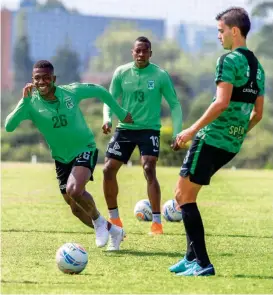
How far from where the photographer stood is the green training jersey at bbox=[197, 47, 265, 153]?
41.0ft

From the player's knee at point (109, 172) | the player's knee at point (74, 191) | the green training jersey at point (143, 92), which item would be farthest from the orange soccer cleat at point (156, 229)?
the player's knee at point (74, 191)

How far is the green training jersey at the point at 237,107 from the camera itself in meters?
12.5

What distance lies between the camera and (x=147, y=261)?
13.9 m

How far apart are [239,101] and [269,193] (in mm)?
15082

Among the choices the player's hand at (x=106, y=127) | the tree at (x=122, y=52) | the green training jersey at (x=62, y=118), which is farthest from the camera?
the tree at (x=122, y=52)

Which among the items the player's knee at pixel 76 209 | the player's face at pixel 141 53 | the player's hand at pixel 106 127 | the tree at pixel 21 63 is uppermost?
the player's face at pixel 141 53

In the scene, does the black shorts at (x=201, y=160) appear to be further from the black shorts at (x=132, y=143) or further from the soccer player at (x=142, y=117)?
the black shorts at (x=132, y=143)

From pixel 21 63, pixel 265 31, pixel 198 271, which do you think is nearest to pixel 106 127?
pixel 198 271

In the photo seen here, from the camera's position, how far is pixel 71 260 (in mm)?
12789

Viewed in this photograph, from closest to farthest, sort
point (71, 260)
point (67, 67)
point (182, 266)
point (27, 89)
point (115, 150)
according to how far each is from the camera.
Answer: point (71, 260)
point (182, 266)
point (27, 89)
point (115, 150)
point (67, 67)

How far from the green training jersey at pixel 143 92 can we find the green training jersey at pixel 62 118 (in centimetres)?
208

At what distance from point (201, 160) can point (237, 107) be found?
2.03 feet

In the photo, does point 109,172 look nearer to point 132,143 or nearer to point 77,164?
point 132,143

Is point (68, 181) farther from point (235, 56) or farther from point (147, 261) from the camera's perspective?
point (235, 56)
